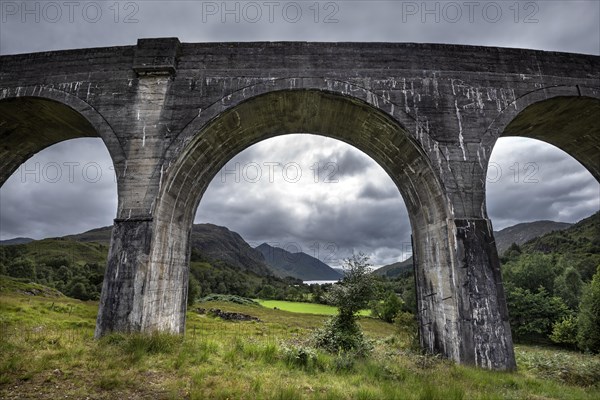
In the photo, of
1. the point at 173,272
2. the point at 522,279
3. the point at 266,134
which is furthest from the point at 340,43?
the point at 522,279

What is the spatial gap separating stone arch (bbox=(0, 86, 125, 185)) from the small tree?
837 centimetres

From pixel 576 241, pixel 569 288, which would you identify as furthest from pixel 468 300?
pixel 576 241

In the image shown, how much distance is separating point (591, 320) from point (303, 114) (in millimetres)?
30795

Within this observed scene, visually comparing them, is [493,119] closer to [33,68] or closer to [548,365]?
[548,365]

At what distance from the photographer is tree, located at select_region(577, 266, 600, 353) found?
2553cm

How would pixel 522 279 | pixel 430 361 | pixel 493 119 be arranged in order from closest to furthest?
pixel 430 361 < pixel 493 119 < pixel 522 279

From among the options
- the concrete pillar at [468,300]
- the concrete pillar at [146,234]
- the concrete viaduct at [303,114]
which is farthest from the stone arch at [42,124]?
the concrete pillar at [468,300]

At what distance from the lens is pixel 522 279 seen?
4838 cm

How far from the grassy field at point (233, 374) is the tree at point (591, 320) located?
72.1 ft

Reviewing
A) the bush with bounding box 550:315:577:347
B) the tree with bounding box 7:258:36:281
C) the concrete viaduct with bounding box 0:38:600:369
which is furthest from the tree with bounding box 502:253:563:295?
the tree with bounding box 7:258:36:281

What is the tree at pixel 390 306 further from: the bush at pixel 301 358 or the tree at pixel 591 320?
the bush at pixel 301 358

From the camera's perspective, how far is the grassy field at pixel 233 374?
20.7ft

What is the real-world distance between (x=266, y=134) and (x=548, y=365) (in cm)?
1194

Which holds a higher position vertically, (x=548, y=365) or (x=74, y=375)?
(x=74, y=375)
